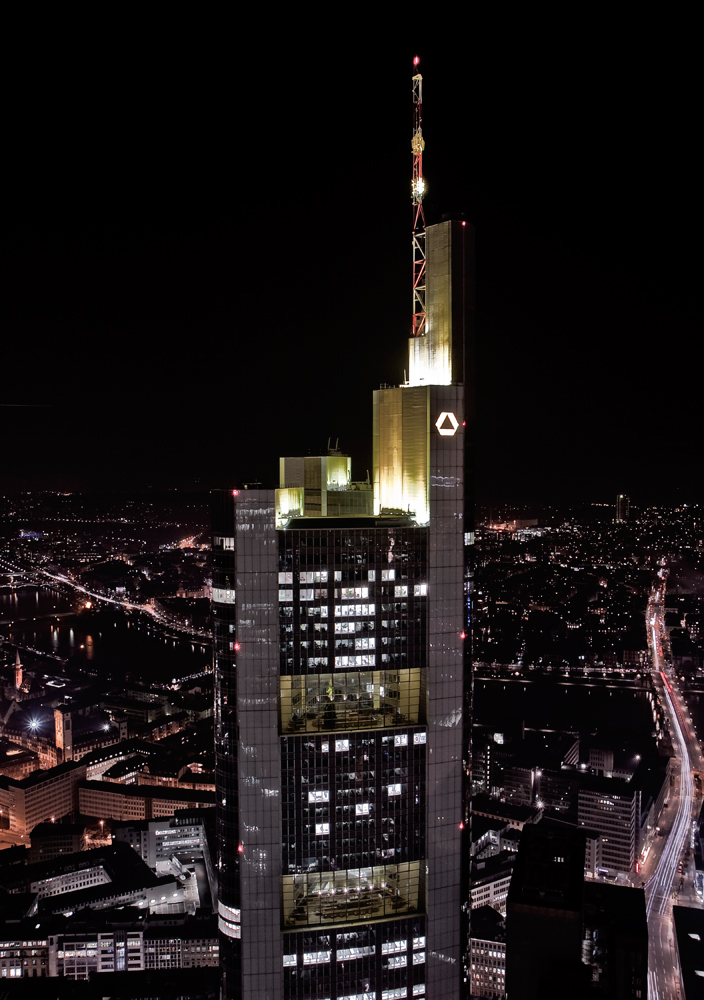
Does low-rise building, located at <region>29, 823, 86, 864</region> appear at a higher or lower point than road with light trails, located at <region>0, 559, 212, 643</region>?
lower

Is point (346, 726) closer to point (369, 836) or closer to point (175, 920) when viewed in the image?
point (369, 836)

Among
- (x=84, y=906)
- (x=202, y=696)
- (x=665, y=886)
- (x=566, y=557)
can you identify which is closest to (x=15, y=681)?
(x=202, y=696)

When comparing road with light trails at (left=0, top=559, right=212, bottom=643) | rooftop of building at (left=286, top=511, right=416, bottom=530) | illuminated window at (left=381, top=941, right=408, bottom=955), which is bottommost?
road with light trails at (left=0, top=559, right=212, bottom=643)

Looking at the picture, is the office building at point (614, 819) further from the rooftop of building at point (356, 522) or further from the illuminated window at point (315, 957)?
the rooftop of building at point (356, 522)

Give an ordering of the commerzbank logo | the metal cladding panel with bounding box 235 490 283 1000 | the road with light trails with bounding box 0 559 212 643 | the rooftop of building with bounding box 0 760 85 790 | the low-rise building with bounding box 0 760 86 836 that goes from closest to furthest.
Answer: the metal cladding panel with bounding box 235 490 283 1000 → the commerzbank logo → the low-rise building with bounding box 0 760 86 836 → the rooftop of building with bounding box 0 760 85 790 → the road with light trails with bounding box 0 559 212 643

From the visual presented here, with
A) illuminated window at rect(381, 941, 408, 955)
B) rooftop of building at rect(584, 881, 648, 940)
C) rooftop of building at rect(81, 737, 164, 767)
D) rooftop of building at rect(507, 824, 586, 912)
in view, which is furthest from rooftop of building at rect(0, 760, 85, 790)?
rooftop of building at rect(507, 824, 586, 912)

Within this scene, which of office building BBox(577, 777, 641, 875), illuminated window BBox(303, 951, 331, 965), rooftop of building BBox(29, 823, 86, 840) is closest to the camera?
illuminated window BBox(303, 951, 331, 965)

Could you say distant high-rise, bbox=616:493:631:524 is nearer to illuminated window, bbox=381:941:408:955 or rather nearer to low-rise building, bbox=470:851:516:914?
low-rise building, bbox=470:851:516:914

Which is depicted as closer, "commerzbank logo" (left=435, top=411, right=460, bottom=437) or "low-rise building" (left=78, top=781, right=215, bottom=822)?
"commerzbank logo" (left=435, top=411, right=460, bottom=437)
